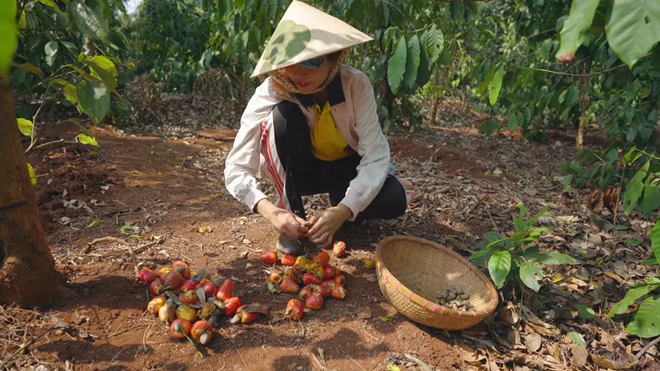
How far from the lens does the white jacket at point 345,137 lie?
191cm

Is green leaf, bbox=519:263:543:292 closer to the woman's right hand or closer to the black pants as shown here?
the black pants

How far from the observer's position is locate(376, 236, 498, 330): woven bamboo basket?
5.22 ft

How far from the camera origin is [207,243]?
2.31 meters

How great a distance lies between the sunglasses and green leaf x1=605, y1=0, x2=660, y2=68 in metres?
1.17

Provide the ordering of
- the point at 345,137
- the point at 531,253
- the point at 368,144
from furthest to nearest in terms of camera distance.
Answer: the point at 345,137 < the point at 368,144 < the point at 531,253

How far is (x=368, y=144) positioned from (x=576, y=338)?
1.20 m

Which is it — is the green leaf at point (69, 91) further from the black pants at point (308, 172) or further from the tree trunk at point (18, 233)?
the black pants at point (308, 172)

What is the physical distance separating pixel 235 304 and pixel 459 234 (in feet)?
4.75

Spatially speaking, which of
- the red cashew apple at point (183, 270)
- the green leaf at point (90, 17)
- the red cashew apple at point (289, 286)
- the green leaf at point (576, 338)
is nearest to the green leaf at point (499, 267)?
the green leaf at point (576, 338)

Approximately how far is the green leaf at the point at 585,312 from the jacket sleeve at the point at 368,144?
1014 mm

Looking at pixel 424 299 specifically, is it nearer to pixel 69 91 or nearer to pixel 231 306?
pixel 231 306

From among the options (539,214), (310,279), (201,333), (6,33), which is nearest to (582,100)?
(539,214)

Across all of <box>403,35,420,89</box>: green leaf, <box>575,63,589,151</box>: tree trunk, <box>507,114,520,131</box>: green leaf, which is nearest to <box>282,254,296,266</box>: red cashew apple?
<box>403,35,420,89</box>: green leaf

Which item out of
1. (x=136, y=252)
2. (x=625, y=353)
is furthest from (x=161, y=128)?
(x=625, y=353)
